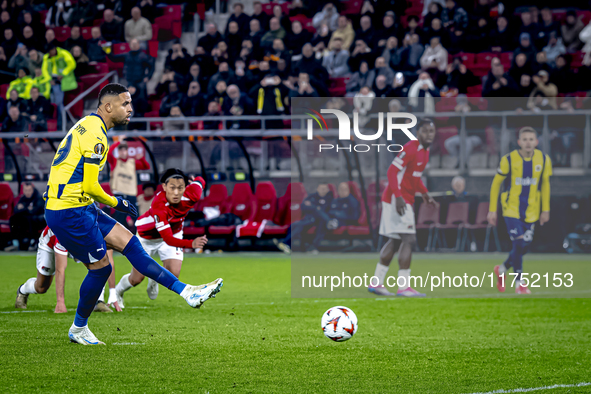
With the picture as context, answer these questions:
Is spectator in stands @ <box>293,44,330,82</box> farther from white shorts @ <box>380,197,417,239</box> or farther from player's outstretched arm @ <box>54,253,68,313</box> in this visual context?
player's outstretched arm @ <box>54,253,68,313</box>

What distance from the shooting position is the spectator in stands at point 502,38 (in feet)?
55.7

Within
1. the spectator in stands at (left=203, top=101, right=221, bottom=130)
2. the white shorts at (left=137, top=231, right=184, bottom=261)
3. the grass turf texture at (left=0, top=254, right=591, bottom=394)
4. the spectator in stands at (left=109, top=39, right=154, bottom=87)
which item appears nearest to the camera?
the grass turf texture at (left=0, top=254, right=591, bottom=394)

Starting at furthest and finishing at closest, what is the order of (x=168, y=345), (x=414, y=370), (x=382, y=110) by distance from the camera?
(x=382, y=110)
(x=168, y=345)
(x=414, y=370)

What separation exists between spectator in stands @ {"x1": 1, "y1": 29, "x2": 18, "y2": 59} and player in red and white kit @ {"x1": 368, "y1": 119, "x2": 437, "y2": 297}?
1448cm

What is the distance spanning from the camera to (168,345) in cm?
566

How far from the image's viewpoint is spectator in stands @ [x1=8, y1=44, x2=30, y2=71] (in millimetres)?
18766

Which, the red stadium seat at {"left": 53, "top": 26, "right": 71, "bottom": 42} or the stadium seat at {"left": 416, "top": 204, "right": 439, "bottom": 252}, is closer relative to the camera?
the stadium seat at {"left": 416, "top": 204, "right": 439, "bottom": 252}

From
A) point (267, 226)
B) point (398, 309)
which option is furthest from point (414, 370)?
point (267, 226)

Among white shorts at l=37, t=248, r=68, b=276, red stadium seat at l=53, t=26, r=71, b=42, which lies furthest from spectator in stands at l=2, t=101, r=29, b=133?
white shorts at l=37, t=248, r=68, b=276

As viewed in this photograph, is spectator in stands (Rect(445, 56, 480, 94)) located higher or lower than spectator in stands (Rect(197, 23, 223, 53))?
lower

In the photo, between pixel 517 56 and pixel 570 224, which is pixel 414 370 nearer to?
pixel 570 224

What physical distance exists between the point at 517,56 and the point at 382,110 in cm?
427

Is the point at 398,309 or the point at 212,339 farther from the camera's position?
the point at 398,309

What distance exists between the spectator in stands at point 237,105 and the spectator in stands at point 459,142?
15.1 ft
